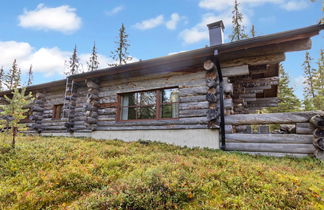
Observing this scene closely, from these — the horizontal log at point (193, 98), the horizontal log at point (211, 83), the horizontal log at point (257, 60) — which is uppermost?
the horizontal log at point (257, 60)

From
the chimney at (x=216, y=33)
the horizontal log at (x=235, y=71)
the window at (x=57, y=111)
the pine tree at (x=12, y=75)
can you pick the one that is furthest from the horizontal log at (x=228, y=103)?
the pine tree at (x=12, y=75)

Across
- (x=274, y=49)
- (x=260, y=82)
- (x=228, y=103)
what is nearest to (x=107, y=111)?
(x=228, y=103)

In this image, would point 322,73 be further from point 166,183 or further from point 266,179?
point 166,183

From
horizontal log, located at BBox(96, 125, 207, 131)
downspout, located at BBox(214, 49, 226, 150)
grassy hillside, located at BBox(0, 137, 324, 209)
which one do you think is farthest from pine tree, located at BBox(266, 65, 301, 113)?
grassy hillside, located at BBox(0, 137, 324, 209)

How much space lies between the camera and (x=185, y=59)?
661cm

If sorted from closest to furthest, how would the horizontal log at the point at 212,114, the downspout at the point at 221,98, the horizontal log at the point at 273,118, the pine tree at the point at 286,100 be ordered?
the horizontal log at the point at 273,118
the downspout at the point at 221,98
the horizontal log at the point at 212,114
the pine tree at the point at 286,100

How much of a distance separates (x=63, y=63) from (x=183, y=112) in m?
26.4

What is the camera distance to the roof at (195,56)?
→ 4905mm

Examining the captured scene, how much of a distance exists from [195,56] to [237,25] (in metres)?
17.3

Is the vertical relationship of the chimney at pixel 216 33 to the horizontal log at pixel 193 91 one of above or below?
above

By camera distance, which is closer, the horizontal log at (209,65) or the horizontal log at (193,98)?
the horizontal log at (209,65)

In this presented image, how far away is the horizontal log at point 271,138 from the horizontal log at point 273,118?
0.41 m

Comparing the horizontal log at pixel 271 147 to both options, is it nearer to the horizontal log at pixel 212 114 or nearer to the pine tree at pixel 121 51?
the horizontal log at pixel 212 114

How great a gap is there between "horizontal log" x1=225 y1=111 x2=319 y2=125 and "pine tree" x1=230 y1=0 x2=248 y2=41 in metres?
17.3
